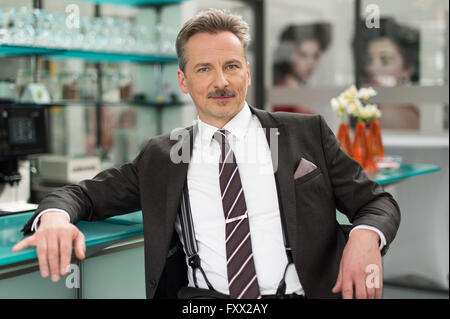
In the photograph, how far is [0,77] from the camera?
157 inches

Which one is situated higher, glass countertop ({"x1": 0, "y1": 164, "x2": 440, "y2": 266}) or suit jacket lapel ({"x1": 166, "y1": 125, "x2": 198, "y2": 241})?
suit jacket lapel ({"x1": 166, "y1": 125, "x2": 198, "y2": 241})

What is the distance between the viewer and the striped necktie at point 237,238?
1596 mm

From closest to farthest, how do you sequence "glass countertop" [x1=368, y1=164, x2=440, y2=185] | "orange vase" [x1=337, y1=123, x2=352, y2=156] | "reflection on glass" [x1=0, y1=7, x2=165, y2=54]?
"glass countertop" [x1=368, y1=164, x2=440, y2=185], "orange vase" [x1=337, y1=123, x2=352, y2=156], "reflection on glass" [x1=0, y1=7, x2=165, y2=54]

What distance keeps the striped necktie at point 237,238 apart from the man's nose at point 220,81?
0.24 m

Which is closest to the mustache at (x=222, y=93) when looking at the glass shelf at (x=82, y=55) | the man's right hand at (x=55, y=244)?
the man's right hand at (x=55, y=244)

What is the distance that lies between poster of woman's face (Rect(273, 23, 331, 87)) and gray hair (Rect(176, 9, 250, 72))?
414 cm

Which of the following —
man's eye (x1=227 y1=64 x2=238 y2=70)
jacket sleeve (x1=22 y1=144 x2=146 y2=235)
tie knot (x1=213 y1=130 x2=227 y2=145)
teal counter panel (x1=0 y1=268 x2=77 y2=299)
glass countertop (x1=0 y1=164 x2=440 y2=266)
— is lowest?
teal counter panel (x1=0 y1=268 x2=77 y2=299)

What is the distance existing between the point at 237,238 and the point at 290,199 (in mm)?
193

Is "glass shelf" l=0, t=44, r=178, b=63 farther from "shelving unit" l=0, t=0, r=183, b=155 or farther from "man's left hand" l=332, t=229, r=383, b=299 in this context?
"man's left hand" l=332, t=229, r=383, b=299

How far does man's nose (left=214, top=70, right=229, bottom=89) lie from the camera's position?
5.59ft

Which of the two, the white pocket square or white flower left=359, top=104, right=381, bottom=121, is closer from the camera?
the white pocket square

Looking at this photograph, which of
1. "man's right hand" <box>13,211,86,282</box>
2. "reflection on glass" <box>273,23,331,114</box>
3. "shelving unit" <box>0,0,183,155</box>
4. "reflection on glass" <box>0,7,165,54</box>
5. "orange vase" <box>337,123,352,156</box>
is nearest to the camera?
"man's right hand" <box>13,211,86,282</box>

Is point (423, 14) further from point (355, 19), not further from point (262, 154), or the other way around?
point (262, 154)

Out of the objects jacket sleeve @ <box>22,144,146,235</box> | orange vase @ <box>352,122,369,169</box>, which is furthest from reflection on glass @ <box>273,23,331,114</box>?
jacket sleeve @ <box>22,144,146,235</box>
